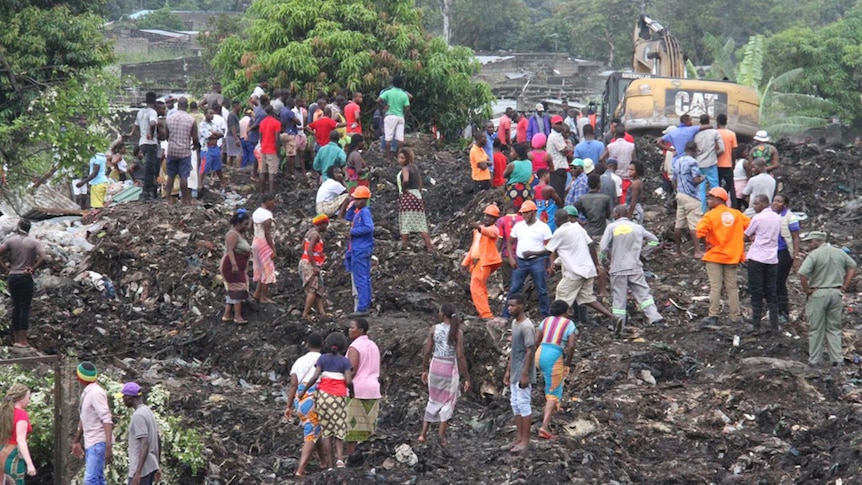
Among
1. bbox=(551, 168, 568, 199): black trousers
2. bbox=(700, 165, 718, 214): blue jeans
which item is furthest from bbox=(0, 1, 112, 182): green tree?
bbox=(700, 165, 718, 214): blue jeans

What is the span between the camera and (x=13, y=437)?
34.2 feet

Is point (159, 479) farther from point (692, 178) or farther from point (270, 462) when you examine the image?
point (692, 178)

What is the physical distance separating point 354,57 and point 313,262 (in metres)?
9.72

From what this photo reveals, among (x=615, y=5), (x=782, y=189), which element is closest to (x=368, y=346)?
(x=782, y=189)

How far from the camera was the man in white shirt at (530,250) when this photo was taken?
1464 centimetres

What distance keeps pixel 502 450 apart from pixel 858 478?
3006 millimetres

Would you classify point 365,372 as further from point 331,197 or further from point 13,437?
point 331,197

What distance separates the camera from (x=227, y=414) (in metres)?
13.4

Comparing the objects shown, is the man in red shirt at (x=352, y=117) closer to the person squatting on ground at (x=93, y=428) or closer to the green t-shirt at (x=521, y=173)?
the green t-shirt at (x=521, y=173)

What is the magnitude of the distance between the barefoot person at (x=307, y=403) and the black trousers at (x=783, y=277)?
558 cm

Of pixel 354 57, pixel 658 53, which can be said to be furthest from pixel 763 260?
pixel 658 53

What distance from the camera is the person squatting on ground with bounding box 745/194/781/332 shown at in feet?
46.6

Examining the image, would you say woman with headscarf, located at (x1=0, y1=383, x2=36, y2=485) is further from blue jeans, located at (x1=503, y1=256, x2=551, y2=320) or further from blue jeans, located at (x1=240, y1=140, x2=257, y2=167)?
blue jeans, located at (x1=240, y1=140, x2=257, y2=167)

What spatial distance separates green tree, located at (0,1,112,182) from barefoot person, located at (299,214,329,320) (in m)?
2.71
